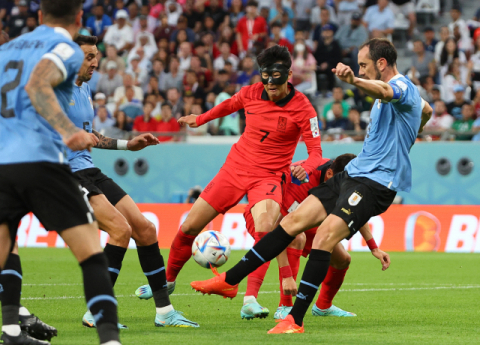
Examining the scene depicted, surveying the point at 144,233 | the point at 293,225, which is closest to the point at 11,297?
the point at 144,233

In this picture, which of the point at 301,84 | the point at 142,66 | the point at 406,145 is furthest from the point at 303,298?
the point at 142,66

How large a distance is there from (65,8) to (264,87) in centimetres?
355

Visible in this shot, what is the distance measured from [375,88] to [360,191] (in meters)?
0.92

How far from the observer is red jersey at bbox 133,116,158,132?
16.3m

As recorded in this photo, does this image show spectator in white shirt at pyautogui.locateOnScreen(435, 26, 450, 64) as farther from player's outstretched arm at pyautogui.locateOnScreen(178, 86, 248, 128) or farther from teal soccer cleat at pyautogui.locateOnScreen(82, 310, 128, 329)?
teal soccer cleat at pyautogui.locateOnScreen(82, 310, 128, 329)

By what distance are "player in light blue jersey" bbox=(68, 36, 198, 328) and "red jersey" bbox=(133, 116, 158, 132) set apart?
391 inches

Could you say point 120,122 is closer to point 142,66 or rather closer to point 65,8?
point 142,66

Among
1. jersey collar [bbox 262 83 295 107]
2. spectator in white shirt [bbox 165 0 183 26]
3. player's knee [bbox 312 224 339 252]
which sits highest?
spectator in white shirt [bbox 165 0 183 26]

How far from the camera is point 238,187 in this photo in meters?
7.30

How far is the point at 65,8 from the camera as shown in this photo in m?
4.19

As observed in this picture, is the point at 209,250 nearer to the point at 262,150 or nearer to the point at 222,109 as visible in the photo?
the point at 262,150

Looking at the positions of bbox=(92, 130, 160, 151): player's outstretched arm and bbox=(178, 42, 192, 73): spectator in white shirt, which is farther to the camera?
bbox=(178, 42, 192, 73): spectator in white shirt

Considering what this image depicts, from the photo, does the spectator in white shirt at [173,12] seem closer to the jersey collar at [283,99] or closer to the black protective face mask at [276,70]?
the jersey collar at [283,99]

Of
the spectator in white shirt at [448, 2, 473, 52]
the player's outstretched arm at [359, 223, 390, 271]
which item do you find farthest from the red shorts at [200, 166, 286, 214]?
the spectator in white shirt at [448, 2, 473, 52]
